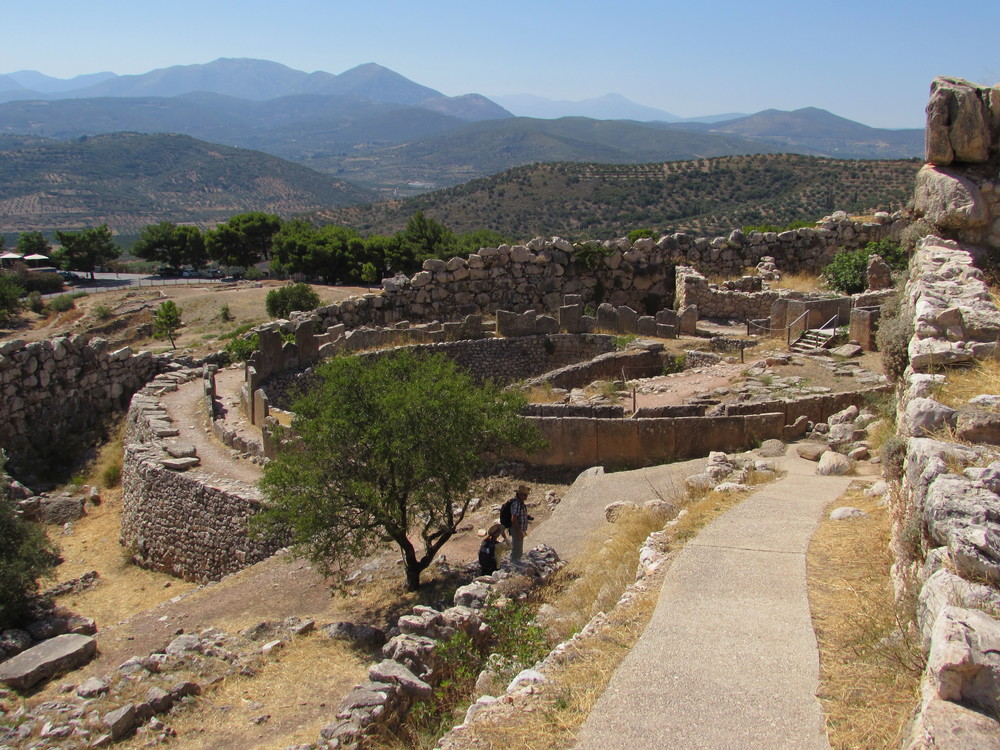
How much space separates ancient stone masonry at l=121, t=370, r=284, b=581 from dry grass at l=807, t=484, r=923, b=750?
826 centimetres

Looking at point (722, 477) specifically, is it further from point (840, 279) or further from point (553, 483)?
point (840, 279)

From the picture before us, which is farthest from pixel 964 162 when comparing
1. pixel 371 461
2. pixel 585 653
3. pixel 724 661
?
pixel 585 653

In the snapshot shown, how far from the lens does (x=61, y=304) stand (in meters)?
46.8

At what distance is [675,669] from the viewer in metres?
5.36

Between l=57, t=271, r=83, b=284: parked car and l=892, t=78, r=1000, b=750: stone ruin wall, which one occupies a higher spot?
l=892, t=78, r=1000, b=750: stone ruin wall

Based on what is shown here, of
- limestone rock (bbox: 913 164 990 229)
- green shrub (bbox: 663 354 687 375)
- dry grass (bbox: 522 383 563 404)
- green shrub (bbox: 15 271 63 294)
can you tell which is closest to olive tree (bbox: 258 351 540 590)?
dry grass (bbox: 522 383 563 404)

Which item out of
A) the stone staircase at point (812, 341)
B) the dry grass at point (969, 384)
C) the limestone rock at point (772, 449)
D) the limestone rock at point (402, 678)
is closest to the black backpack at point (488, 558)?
the limestone rock at point (402, 678)

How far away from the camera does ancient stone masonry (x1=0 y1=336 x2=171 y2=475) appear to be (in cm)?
1780

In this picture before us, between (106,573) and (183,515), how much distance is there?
180 cm

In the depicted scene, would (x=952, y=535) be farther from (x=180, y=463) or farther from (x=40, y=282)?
(x=40, y=282)

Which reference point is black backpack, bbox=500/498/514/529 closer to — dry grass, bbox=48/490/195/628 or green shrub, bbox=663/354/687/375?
dry grass, bbox=48/490/195/628

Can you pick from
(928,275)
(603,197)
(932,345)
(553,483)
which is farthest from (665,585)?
(603,197)

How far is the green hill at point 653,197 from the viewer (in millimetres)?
63344

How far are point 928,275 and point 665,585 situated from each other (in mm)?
5625
